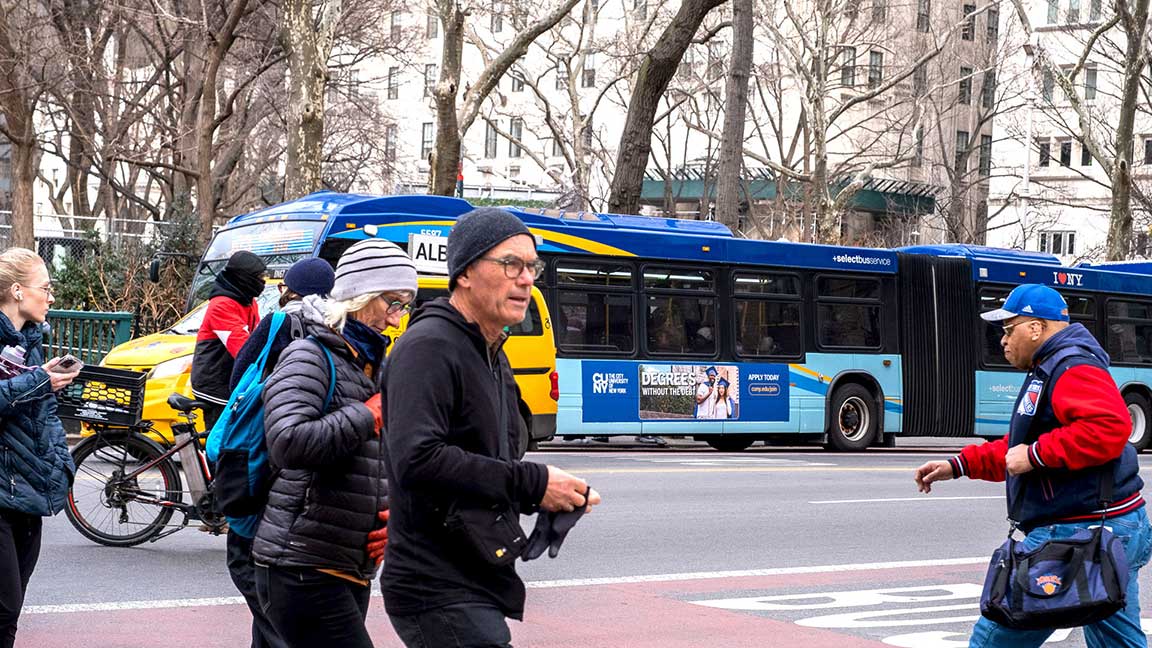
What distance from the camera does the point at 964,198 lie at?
58750mm

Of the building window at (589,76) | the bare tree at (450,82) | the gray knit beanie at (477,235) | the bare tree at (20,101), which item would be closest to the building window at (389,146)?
the building window at (589,76)

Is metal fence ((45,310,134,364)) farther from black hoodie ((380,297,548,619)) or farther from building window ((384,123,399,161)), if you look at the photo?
building window ((384,123,399,161))

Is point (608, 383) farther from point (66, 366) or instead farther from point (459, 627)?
point (459, 627)

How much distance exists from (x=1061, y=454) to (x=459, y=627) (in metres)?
A: 2.50

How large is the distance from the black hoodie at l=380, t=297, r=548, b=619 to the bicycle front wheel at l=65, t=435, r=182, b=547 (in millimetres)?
5811

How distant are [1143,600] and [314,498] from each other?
6557 millimetres

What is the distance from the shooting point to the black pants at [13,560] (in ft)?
16.9

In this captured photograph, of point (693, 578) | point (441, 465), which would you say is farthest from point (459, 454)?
point (693, 578)

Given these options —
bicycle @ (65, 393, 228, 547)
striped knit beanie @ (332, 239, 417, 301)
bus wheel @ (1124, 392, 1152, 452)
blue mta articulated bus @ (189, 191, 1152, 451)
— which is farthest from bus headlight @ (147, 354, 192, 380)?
bus wheel @ (1124, 392, 1152, 452)

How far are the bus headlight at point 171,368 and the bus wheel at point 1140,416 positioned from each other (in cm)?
1717

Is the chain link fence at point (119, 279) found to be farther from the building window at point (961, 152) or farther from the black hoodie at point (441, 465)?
the building window at point (961, 152)

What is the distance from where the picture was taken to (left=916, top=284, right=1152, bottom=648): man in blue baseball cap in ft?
16.9

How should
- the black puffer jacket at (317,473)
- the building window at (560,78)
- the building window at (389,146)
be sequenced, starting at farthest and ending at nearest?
the building window at (389,146) < the building window at (560,78) < the black puffer jacket at (317,473)

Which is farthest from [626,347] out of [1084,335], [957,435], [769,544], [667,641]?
[1084,335]
